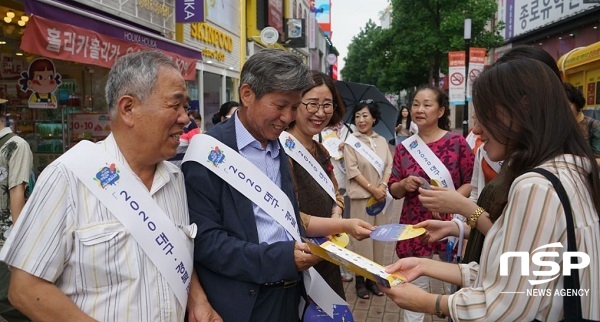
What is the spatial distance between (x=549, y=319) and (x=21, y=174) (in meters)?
3.66

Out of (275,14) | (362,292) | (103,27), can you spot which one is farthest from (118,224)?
(275,14)

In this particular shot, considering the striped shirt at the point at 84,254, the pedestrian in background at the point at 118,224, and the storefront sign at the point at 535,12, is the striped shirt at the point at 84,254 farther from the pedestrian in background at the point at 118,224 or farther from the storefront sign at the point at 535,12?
the storefront sign at the point at 535,12

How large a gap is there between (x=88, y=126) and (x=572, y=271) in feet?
23.9

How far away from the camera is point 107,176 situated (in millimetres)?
1609

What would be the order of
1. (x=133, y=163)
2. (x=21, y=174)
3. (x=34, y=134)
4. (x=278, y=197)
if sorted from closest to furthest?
1. (x=133, y=163)
2. (x=278, y=197)
3. (x=21, y=174)
4. (x=34, y=134)

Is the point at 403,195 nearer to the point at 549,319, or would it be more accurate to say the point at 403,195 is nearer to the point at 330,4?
the point at 549,319

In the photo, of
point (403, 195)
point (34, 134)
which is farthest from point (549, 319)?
point (34, 134)

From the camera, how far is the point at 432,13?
2317 centimetres

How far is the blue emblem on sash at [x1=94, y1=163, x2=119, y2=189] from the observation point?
1.59 metres

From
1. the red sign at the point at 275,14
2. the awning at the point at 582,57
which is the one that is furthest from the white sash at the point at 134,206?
the red sign at the point at 275,14

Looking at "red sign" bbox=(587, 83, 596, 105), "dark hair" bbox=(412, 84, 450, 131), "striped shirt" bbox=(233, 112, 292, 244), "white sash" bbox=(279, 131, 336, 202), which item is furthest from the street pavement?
"red sign" bbox=(587, 83, 596, 105)

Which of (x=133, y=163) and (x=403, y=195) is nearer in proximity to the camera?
(x=133, y=163)

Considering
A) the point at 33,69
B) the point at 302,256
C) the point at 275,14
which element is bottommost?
the point at 302,256

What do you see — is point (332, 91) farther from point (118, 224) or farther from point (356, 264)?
point (118, 224)
